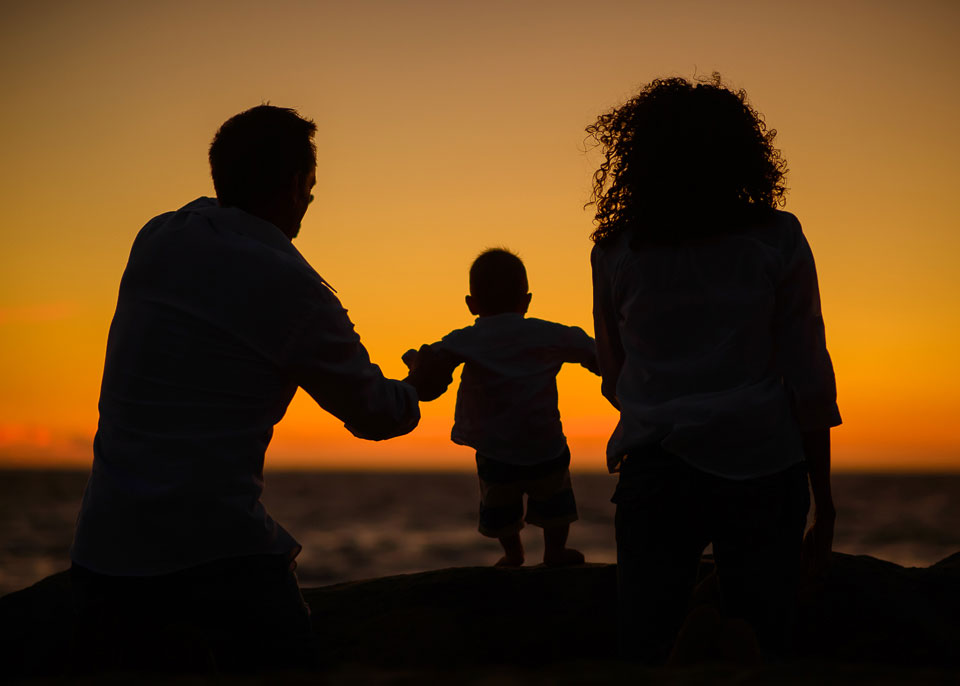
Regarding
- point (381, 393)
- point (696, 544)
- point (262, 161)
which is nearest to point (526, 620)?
point (696, 544)

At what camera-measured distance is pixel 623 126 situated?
293cm

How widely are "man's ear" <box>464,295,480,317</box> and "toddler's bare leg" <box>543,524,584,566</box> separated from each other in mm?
1367

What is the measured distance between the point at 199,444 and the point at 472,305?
3247 mm

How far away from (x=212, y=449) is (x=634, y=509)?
3.99ft

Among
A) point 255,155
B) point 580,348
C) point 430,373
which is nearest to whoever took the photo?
point 255,155

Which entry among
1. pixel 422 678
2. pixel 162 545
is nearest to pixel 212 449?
pixel 162 545

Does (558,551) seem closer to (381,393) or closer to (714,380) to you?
(381,393)

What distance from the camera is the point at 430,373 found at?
461 centimetres

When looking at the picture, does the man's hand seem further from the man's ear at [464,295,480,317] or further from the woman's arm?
the woman's arm

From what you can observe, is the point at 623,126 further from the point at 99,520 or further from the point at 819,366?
the point at 99,520

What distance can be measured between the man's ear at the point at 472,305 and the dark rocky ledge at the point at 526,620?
172cm

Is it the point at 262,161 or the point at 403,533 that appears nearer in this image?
the point at 262,161

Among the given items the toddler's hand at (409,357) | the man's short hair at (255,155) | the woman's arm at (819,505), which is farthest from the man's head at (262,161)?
the toddler's hand at (409,357)

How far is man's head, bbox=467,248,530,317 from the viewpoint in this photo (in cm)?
539
